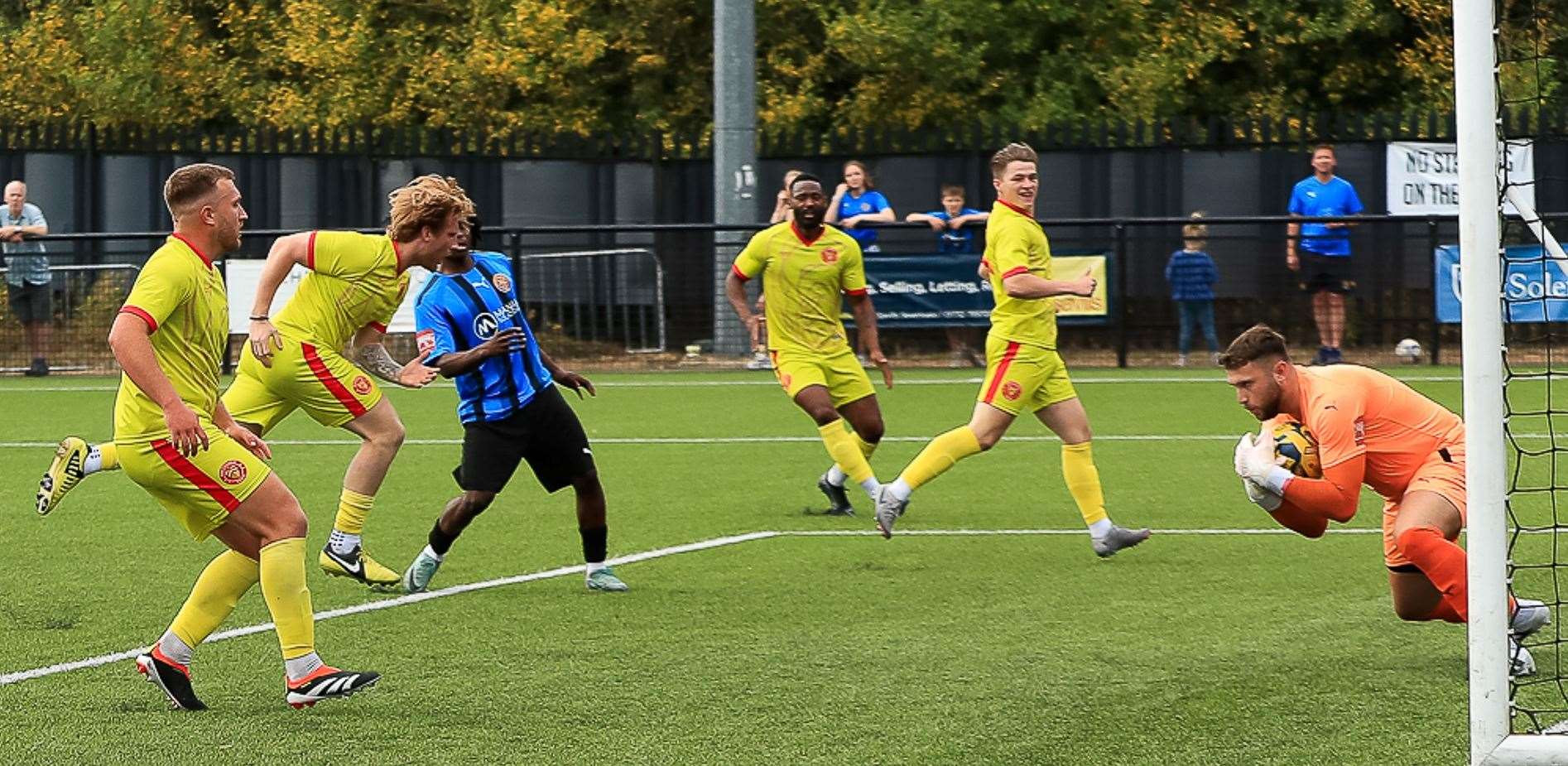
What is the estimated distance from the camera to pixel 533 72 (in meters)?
27.1

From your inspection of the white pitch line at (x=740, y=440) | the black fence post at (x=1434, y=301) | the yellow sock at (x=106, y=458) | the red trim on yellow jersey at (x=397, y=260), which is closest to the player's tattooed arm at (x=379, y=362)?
the red trim on yellow jersey at (x=397, y=260)

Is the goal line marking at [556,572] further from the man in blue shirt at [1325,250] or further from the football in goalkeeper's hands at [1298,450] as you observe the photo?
the man in blue shirt at [1325,250]

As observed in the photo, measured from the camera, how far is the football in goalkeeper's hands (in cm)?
644

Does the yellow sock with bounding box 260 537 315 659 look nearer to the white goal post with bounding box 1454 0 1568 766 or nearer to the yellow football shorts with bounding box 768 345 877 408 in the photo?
the white goal post with bounding box 1454 0 1568 766

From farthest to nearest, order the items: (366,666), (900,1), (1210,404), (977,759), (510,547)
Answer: (900,1), (1210,404), (510,547), (366,666), (977,759)

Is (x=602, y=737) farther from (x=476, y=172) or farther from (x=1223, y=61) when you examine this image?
(x=1223, y=61)

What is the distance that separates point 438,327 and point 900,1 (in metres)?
18.5

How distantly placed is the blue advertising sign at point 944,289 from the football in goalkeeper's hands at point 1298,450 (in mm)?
14191

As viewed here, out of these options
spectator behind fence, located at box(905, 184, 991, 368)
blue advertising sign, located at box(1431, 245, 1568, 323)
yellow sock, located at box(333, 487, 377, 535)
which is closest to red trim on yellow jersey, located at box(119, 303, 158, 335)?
yellow sock, located at box(333, 487, 377, 535)

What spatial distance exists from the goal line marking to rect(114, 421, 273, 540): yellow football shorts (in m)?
1.05

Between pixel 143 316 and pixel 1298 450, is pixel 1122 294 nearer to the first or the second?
pixel 1298 450

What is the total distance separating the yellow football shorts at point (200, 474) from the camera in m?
6.41

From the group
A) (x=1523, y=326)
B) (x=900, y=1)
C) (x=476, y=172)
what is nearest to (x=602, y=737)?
(x=1523, y=326)

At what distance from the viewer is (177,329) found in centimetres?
650
